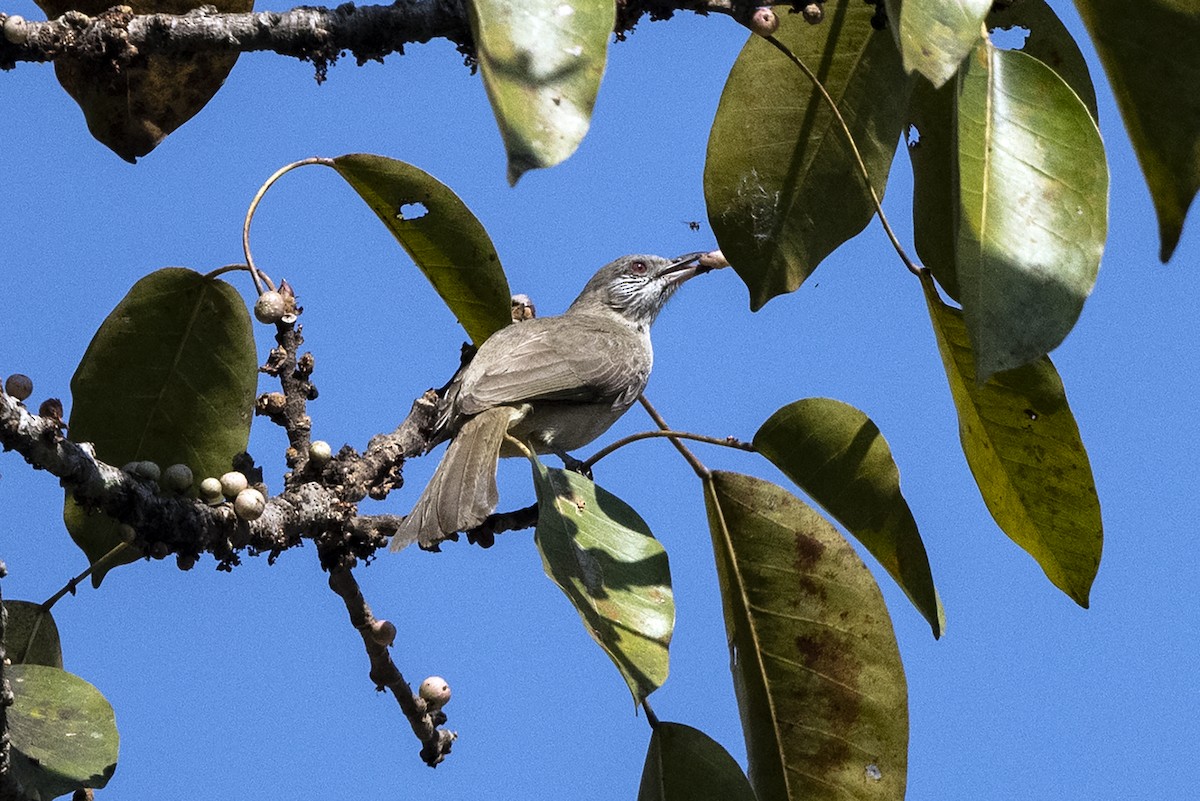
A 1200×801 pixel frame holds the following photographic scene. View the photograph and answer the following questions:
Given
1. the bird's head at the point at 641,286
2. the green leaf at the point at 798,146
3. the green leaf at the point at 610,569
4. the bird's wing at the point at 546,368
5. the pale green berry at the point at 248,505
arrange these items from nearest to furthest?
1. the green leaf at the point at 610,569
2. the pale green berry at the point at 248,505
3. the green leaf at the point at 798,146
4. the bird's wing at the point at 546,368
5. the bird's head at the point at 641,286

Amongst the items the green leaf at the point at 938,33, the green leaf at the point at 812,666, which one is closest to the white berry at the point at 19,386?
the green leaf at the point at 812,666

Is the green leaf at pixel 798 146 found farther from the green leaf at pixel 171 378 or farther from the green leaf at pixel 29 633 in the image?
the green leaf at pixel 29 633

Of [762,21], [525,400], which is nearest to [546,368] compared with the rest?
[525,400]

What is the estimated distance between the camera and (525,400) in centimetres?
505

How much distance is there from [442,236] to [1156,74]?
1.79 metres

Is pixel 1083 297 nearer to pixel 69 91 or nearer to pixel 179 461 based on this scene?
pixel 179 461

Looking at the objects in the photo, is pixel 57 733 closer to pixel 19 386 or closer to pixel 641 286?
pixel 19 386

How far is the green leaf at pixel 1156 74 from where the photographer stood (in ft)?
8.62

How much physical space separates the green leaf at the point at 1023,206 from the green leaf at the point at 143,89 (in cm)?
187

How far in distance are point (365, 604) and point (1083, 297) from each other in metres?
1.78

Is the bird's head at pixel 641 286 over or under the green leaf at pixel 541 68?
over

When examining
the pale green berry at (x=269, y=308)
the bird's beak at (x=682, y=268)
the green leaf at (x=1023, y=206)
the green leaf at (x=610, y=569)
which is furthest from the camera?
the bird's beak at (x=682, y=268)

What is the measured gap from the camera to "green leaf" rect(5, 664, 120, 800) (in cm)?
256

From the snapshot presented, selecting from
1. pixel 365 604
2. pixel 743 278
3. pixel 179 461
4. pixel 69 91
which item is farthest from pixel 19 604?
pixel 743 278
